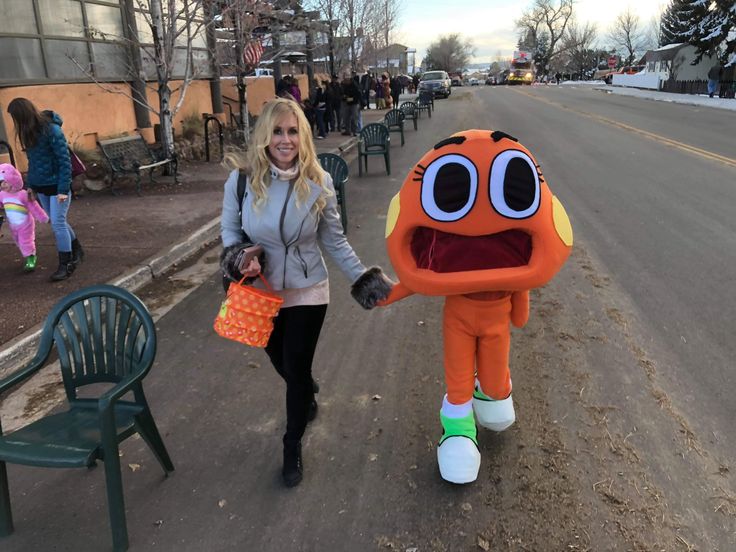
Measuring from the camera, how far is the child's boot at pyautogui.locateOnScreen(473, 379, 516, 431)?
3033mm

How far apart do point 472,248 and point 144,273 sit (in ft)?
13.5

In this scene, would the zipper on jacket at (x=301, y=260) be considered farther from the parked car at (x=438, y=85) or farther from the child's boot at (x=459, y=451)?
the parked car at (x=438, y=85)

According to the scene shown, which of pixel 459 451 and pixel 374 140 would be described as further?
pixel 374 140

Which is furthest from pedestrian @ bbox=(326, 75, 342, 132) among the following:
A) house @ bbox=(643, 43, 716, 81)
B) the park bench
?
house @ bbox=(643, 43, 716, 81)

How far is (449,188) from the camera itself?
2508mm

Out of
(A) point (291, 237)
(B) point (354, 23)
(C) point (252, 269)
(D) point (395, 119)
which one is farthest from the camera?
(B) point (354, 23)

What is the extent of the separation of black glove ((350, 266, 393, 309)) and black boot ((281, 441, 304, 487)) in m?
0.78

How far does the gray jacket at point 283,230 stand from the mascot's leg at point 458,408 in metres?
0.53

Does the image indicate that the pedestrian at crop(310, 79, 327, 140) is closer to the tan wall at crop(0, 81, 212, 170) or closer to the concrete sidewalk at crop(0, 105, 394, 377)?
the tan wall at crop(0, 81, 212, 170)

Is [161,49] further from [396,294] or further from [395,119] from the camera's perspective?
[396,294]

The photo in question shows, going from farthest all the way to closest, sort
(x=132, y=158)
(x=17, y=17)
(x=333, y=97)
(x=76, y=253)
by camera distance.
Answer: (x=333, y=97) < (x=132, y=158) < (x=17, y=17) < (x=76, y=253)

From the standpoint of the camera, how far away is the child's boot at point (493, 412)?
3.03 metres

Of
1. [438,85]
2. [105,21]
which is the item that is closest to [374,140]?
[105,21]

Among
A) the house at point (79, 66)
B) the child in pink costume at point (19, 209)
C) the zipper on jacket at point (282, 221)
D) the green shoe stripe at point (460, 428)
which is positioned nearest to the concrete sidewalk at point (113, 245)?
the child in pink costume at point (19, 209)
